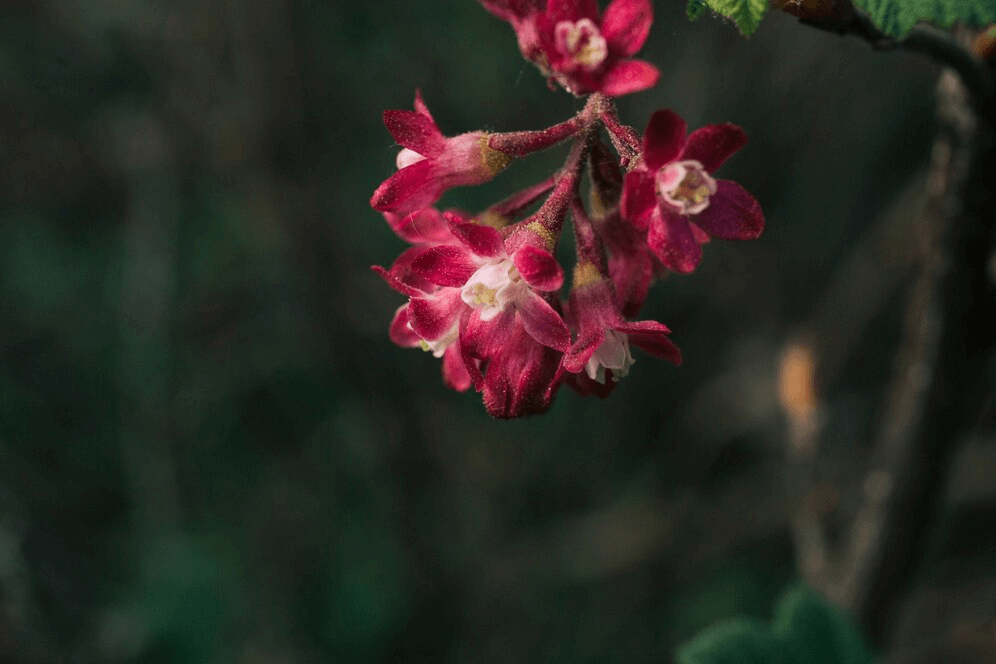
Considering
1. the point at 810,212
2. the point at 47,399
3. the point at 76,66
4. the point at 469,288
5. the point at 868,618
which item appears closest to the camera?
the point at 469,288

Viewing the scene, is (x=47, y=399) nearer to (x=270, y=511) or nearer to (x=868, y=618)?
(x=270, y=511)

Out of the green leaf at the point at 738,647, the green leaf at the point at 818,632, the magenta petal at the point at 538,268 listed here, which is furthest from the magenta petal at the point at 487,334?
the green leaf at the point at 818,632

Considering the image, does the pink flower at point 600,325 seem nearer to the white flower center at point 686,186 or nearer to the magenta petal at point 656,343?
the magenta petal at point 656,343

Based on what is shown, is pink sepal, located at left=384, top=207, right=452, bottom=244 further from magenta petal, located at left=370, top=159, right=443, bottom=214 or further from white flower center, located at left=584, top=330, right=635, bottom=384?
white flower center, located at left=584, top=330, right=635, bottom=384

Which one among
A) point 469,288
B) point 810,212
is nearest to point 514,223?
point 469,288

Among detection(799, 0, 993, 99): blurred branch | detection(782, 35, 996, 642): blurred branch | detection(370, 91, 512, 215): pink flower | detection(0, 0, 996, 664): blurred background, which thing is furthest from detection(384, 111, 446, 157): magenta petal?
detection(0, 0, 996, 664): blurred background

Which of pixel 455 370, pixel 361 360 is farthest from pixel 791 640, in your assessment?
pixel 361 360
